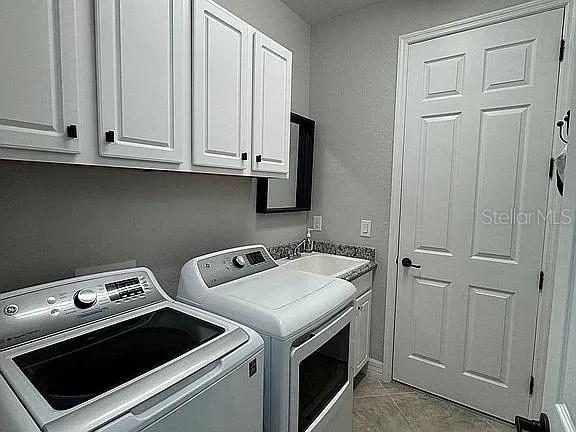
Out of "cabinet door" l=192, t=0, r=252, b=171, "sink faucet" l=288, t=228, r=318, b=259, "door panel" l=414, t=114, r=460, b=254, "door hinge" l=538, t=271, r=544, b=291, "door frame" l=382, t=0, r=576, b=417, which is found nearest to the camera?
Answer: "cabinet door" l=192, t=0, r=252, b=171

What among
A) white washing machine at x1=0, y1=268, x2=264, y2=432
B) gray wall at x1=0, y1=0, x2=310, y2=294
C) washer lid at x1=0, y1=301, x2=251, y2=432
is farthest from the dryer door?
gray wall at x1=0, y1=0, x2=310, y2=294

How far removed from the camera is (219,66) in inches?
57.6

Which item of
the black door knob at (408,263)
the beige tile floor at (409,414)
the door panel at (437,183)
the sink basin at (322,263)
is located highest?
the door panel at (437,183)

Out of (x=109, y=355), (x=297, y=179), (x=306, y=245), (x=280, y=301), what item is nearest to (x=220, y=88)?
(x=280, y=301)

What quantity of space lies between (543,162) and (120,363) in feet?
7.62

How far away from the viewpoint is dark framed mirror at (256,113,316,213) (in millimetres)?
2432

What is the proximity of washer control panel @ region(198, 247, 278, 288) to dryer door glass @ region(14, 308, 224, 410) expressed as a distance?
11.8 inches

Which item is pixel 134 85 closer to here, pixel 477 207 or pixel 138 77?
pixel 138 77

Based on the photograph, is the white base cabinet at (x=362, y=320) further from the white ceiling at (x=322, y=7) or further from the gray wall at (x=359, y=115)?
the white ceiling at (x=322, y=7)

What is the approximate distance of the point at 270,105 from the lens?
1821 mm

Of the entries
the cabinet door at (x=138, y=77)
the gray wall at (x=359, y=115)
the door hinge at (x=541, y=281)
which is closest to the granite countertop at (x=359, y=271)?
the gray wall at (x=359, y=115)

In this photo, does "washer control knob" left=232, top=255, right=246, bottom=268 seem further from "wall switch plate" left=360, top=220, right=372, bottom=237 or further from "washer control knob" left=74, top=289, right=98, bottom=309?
"wall switch plate" left=360, top=220, right=372, bottom=237

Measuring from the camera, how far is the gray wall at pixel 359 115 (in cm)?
240

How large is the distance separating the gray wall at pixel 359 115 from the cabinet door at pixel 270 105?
0.80 metres
